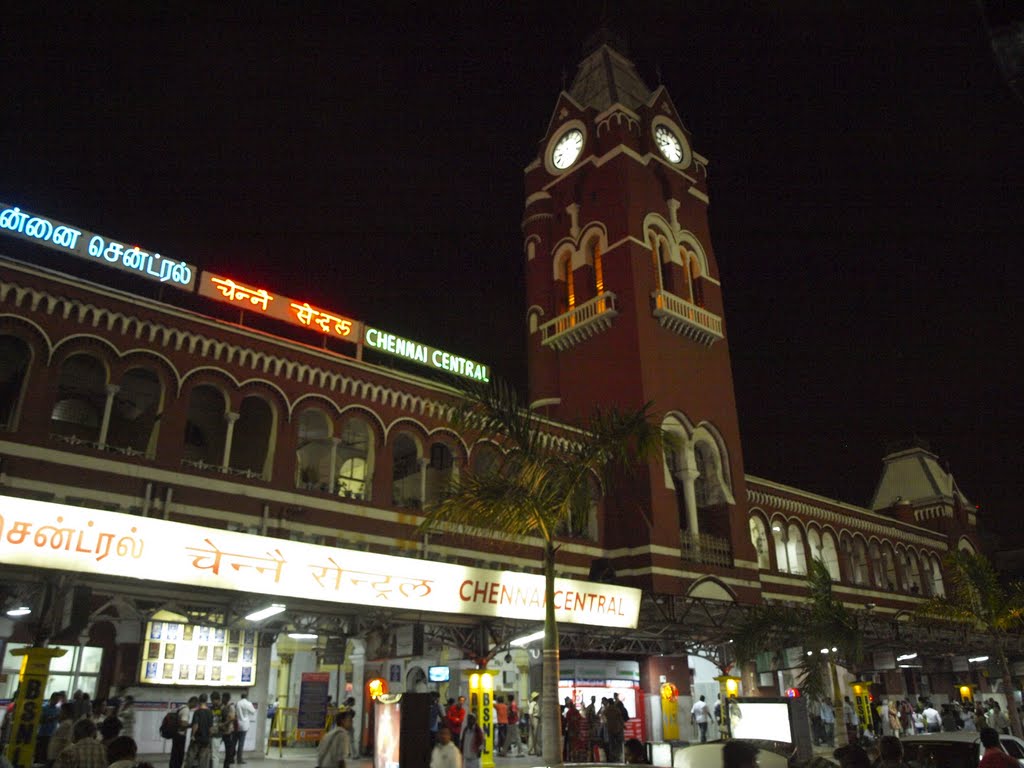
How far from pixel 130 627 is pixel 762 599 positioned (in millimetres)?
22183

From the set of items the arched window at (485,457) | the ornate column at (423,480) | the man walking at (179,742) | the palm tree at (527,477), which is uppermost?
the arched window at (485,457)

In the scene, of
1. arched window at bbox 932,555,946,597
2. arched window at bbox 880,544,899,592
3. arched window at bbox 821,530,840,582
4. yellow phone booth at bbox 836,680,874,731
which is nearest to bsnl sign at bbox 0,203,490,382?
yellow phone booth at bbox 836,680,874,731

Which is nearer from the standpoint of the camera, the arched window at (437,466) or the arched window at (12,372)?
the arched window at (12,372)

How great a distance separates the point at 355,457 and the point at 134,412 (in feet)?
24.6

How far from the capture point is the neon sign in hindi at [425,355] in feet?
89.2

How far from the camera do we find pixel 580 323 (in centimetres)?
3188

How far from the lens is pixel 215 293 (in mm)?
24375

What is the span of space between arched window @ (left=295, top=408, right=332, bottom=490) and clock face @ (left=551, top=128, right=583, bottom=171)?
1639 cm

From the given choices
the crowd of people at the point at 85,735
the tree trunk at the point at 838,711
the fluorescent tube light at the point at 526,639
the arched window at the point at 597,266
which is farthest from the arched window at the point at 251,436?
the tree trunk at the point at 838,711

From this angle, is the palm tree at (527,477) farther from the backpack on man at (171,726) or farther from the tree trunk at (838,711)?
the tree trunk at (838,711)

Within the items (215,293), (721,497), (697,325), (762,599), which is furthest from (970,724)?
(215,293)

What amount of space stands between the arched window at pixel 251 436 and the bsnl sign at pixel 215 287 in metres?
2.95

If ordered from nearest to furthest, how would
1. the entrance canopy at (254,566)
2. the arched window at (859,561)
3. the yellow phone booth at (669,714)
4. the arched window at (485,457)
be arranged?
the entrance canopy at (254,566)
the arched window at (485,457)
the yellow phone booth at (669,714)
the arched window at (859,561)

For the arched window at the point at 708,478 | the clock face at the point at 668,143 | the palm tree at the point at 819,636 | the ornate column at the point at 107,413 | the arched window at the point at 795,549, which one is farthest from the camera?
the arched window at the point at 795,549
